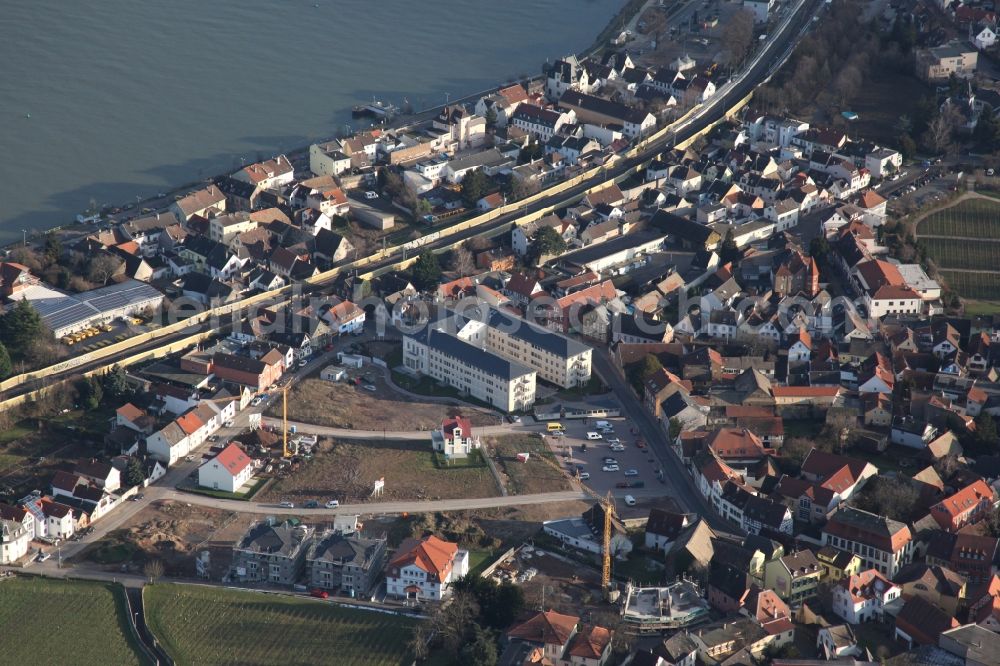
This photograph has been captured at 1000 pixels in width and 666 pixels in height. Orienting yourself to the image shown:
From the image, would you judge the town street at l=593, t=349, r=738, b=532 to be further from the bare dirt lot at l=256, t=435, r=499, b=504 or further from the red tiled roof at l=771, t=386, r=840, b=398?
the bare dirt lot at l=256, t=435, r=499, b=504

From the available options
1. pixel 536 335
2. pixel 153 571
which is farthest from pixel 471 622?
pixel 536 335

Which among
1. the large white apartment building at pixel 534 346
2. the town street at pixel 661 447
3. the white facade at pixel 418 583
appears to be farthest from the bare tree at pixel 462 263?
the white facade at pixel 418 583

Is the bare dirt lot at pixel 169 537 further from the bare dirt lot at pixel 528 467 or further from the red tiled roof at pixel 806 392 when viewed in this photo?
the red tiled roof at pixel 806 392

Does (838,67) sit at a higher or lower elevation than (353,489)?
higher

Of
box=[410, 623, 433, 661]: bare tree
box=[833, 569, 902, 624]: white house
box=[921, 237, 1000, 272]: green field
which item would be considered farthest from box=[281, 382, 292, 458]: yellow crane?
box=[921, 237, 1000, 272]: green field

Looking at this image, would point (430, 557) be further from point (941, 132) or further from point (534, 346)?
point (941, 132)

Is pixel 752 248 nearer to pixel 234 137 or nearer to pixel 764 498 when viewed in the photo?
pixel 764 498

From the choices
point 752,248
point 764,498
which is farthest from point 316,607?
point 752,248
